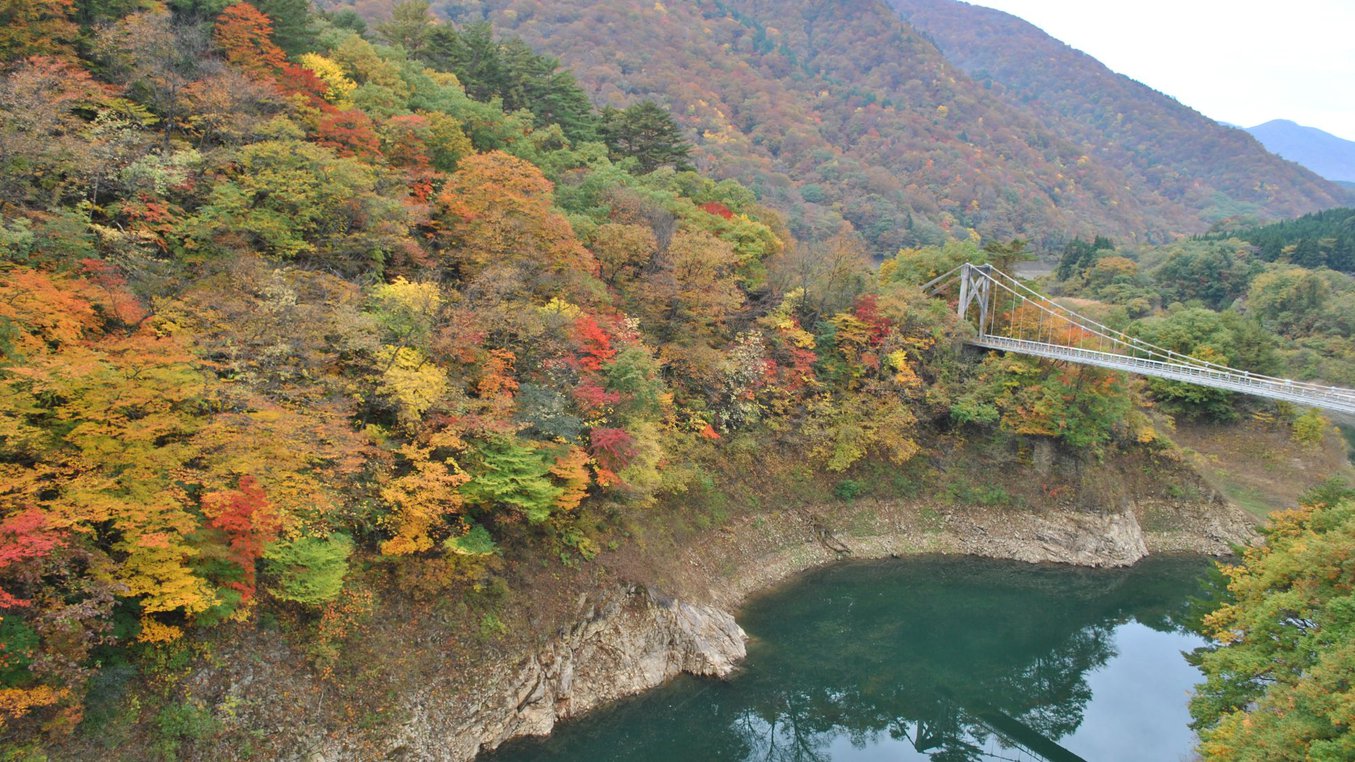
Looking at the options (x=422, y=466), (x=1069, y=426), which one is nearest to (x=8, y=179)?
(x=422, y=466)

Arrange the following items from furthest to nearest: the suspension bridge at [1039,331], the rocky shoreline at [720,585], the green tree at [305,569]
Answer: the suspension bridge at [1039,331] → the rocky shoreline at [720,585] → the green tree at [305,569]

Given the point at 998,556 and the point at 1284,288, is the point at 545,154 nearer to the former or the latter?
the point at 998,556

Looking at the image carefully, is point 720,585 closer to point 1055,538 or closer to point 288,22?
point 1055,538

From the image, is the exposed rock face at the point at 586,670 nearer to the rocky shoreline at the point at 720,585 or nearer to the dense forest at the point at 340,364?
the rocky shoreline at the point at 720,585

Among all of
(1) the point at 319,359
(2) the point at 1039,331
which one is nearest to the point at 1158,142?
(2) the point at 1039,331

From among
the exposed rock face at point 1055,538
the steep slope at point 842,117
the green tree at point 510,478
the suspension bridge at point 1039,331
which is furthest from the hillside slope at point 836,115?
the green tree at point 510,478

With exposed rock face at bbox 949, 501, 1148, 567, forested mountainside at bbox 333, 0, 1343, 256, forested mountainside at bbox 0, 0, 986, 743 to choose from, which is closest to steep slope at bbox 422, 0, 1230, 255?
forested mountainside at bbox 333, 0, 1343, 256

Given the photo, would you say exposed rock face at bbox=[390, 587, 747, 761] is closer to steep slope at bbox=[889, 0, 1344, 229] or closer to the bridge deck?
the bridge deck
